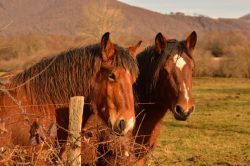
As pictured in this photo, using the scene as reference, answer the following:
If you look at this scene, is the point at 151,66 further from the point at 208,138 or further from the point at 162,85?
the point at 208,138

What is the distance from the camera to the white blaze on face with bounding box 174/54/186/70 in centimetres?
541

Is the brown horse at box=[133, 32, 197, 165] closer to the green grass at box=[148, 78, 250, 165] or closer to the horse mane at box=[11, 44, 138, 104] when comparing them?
A: the green grass at box=[148, 78, 250, 165]

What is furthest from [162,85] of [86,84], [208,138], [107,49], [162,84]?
[208,138]

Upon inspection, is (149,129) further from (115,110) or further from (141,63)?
(115,110)

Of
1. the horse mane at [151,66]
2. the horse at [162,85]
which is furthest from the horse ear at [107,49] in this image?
the horse mane at [151,66]

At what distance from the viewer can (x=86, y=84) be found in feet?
14.3

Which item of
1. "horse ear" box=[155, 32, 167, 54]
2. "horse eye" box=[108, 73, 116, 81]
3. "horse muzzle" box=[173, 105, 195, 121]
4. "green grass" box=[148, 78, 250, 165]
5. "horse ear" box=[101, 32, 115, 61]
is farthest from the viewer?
"green grass" box=[148, 78, 250, 165]

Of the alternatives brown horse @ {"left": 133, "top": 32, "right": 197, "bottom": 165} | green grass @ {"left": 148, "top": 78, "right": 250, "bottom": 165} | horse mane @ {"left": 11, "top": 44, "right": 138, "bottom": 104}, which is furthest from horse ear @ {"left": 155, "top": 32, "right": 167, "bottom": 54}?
green grass @ {"left": 148, "top": 78, "right": 250, "bottom": 165}

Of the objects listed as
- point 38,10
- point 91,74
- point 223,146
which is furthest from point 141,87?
point 38,10

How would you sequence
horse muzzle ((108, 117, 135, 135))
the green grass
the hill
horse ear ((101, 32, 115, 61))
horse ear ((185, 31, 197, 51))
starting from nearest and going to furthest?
horse muzzle ((108, 117, 135, 135)) → horse ear ((101, 32, 115, 61)) → horse ear ((185, 31, 197, 51)) → the green grass → the hill

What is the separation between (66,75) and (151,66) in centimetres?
164

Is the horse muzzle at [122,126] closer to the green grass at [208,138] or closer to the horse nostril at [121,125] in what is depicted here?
the horse nostril at [121,125]

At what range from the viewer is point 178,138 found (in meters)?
11.5

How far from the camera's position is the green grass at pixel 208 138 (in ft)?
29.5
